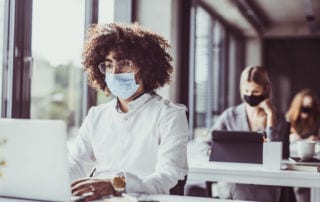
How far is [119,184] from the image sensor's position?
1656mm

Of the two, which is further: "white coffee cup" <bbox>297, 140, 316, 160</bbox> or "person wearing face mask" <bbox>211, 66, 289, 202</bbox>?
"person wearing face mask" <bbox>211, 66, 289, 202</bbox>

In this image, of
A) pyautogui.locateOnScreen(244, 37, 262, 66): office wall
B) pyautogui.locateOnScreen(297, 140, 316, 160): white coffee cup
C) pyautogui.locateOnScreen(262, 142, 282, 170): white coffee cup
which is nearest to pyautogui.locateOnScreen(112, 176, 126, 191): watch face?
pyautogui.locateOnScreen(262, 142, 282, 170): white coffee cup

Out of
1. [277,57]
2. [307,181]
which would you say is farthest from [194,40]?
[277,57]

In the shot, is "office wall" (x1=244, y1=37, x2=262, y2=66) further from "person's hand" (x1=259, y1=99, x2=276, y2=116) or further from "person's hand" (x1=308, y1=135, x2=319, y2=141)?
"person's hand" (x1=259, y1=99, x2=276, y2=116)

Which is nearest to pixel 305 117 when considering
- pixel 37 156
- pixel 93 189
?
pixel 93 189

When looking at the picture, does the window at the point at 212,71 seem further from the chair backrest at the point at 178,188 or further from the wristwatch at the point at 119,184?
the wristwatch at the point at 119,184

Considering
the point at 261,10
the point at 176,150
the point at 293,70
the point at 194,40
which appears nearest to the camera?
the point at 176,150

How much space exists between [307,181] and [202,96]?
17.7 feet

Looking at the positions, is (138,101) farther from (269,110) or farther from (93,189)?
(269,110)

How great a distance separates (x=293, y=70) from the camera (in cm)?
1072

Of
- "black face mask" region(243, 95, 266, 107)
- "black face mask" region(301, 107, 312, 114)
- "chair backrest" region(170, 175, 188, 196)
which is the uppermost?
"black face mask" region(243, 95, 266, 107)

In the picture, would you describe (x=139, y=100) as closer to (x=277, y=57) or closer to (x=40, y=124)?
(x=40, y=124)

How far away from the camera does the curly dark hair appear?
6.80 ft

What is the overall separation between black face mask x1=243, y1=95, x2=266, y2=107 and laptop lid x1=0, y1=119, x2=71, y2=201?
6.90ft
